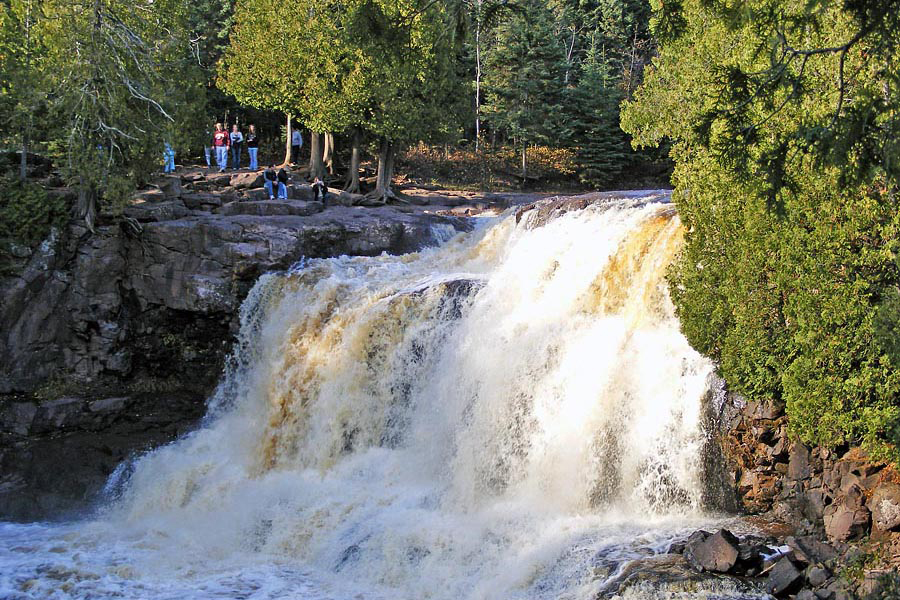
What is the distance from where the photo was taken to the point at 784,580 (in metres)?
8.10

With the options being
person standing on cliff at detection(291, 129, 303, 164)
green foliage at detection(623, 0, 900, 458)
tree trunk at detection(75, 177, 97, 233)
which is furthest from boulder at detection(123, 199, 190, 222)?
green foliage at detection(623, 0, 900, 458)

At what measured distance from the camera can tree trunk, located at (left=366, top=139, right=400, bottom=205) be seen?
81.1ft

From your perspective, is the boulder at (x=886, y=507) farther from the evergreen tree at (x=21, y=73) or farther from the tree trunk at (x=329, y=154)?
the tree trunk at (x=329, y=154)

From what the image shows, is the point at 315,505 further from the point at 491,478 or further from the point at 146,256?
the point at 146,256

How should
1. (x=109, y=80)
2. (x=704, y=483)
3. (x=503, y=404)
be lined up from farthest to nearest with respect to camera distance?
(x=109, y=80), (x=503, y=404), (x=704, y=483)

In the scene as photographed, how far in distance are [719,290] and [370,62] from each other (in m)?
15.4

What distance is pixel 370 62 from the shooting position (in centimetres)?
2341

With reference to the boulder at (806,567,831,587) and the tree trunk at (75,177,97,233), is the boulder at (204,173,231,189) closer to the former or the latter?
the tree trunk at (75,177,97,233)

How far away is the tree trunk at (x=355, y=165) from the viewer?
83.9 ft

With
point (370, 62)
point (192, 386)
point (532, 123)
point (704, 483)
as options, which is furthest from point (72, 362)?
point (532, 123)

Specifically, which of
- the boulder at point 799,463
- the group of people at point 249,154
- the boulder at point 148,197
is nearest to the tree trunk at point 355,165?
the group of people at point 249,154

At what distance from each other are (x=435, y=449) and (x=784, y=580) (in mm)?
5467

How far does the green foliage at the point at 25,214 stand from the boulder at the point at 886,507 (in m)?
15.4

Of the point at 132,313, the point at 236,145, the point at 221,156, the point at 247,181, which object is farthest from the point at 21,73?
the point at 236,145
